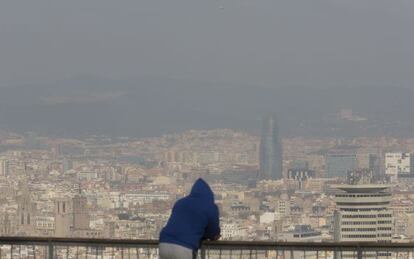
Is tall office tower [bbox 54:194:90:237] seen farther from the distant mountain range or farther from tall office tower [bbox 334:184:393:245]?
the distant mountain range

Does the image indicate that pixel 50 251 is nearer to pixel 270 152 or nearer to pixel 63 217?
pixel 63 217

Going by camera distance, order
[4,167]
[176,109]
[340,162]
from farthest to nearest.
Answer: [176,109] < [340,162] < [4,167]

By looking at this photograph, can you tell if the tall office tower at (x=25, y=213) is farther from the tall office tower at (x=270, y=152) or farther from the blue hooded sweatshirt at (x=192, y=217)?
the blue hooded sweatshirt at (x=192, y=217)

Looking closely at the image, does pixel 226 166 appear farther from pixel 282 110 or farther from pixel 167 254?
pixel 167 254

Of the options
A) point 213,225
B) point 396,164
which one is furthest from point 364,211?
point 213,225

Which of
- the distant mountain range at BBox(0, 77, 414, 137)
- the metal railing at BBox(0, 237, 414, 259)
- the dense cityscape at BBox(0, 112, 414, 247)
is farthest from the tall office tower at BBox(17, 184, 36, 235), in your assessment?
the metal railing at BBox(0, 237, 414, 259)

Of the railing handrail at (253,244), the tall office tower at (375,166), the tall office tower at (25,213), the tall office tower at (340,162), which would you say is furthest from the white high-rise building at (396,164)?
the railing handrail at (253,244)
